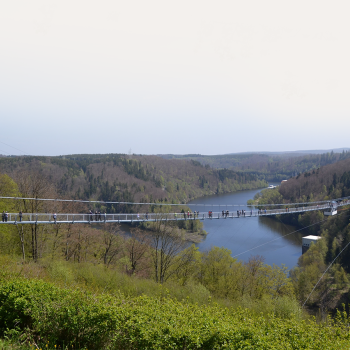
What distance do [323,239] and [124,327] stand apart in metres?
36.0

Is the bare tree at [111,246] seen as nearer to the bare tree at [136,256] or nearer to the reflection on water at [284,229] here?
the bare tree at [136,256]

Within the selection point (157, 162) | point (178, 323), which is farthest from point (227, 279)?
point (157, 162)

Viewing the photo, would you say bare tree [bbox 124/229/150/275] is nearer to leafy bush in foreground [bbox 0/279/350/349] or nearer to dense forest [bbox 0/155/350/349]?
dense forest [bbox 0/155/350/349]

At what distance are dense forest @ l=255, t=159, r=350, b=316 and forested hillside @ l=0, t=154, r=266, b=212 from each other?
2778 centimetres

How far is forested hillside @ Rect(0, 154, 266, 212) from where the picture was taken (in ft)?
239

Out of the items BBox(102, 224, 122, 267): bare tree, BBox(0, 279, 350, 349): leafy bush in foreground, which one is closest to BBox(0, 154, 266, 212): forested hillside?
BBox(102, 224, 122, 267): bare tree

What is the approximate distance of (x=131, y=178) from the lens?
87.9 m

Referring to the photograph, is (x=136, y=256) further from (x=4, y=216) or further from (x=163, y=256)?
(x=4, y=216)

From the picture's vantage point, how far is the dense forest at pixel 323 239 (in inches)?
1056

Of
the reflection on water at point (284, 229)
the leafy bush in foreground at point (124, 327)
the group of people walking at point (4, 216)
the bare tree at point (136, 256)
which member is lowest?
the reflection on water at point (284, 229)

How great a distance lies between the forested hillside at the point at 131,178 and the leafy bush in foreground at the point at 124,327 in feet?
162

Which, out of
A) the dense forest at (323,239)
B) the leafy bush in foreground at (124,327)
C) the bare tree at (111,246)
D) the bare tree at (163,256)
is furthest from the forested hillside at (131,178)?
the leafy bush in foreground at (124,327)

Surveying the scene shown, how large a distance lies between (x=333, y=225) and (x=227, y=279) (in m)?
27.5

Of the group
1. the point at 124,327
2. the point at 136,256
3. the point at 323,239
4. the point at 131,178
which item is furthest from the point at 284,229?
the point at 124,327
